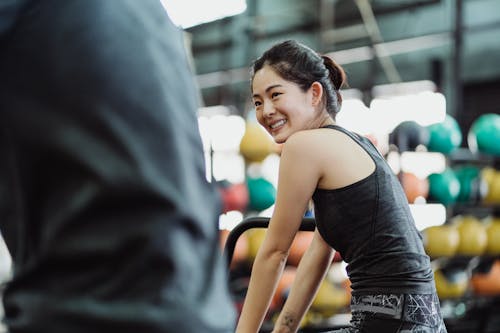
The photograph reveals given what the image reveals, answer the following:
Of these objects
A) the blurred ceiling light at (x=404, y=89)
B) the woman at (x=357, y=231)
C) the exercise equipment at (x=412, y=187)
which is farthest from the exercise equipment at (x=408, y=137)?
the woman at (x=357, y=231)

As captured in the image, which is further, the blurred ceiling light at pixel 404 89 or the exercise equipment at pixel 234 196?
the blurred ceiling light at pixel 404 89

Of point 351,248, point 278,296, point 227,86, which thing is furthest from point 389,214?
point 227,86

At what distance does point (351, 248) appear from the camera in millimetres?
1434

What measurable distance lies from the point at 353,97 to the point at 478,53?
61.0 inches

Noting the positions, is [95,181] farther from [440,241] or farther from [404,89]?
[404,89]

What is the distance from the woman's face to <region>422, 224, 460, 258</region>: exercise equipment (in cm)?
345

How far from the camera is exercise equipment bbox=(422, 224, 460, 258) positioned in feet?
15.8

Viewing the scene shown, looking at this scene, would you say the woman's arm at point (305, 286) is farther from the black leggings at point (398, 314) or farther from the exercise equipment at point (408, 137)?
the exercise equipment at point (408, 137)

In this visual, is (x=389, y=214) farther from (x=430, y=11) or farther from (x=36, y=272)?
(x=430, y=11)

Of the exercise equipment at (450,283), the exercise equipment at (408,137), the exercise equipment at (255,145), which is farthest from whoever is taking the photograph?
the exercise equipment at (450,283)

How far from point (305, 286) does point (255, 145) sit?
280cm

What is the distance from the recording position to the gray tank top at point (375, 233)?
55.1 inches

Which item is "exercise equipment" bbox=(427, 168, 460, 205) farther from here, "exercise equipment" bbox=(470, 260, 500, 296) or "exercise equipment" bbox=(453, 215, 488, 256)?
"exercise equipment" bbox=(470, 260, 500, 296)

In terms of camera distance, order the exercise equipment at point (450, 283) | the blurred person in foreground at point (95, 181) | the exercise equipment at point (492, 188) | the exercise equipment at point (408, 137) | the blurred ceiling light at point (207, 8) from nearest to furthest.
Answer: the blurred person in foreground at point (95, 181) → the exercise equipment at point (408, 137) → the exercise equipment at point (450, 283) → the exercise equipment at point (492, 188) → the blurred ceiling light at point (207, 8)
